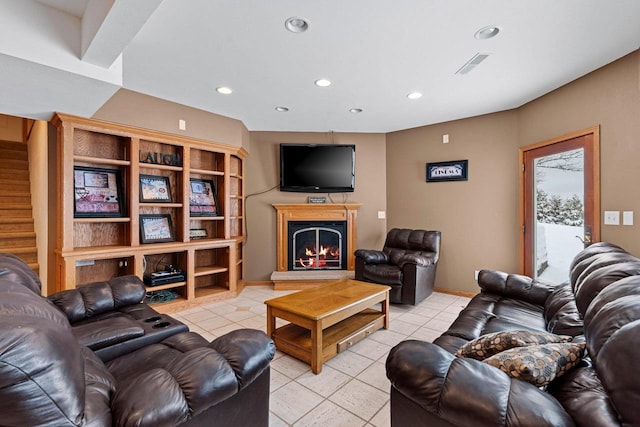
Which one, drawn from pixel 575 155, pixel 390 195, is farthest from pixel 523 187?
pixel 390 195

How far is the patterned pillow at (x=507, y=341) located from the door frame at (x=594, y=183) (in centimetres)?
218

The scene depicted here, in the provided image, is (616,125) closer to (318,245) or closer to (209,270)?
(318,245)

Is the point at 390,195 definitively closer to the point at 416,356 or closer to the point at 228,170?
the point at 228,170

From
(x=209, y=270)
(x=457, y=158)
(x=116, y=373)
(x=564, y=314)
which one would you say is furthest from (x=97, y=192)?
(x=457, y=158)

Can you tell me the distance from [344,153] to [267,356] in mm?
3990

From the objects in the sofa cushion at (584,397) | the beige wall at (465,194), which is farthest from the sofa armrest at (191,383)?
the beige wall at (465,194)

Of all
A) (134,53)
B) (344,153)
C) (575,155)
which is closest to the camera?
(134,53)

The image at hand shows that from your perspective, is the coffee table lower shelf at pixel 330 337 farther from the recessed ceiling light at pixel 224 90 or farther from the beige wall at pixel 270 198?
the recessed ceiling light at pixel 224 90

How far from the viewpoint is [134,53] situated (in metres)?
2.51

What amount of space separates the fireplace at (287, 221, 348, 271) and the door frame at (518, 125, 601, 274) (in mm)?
2490

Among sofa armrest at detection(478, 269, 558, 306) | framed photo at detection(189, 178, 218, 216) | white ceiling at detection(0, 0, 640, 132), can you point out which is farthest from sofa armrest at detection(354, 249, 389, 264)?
framed photo at detection(189, 178, 218, 216)

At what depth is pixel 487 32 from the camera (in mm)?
2199

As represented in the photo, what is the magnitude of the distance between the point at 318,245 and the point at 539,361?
4.08 meters

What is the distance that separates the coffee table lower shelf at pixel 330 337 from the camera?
95.3 inches
